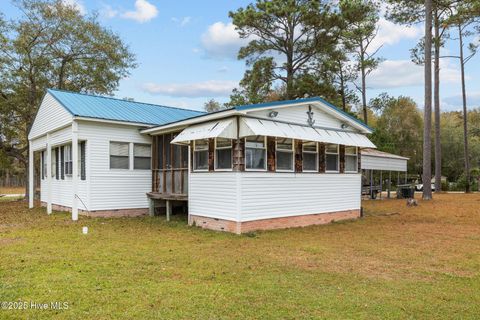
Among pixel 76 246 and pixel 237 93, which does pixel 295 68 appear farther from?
pixel 76 246

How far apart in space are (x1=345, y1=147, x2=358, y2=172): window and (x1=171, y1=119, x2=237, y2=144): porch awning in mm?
5310

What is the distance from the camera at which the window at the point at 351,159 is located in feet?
43.8

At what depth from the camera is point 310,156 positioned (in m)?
12.0

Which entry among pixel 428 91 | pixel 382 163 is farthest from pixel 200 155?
pixel 382 163

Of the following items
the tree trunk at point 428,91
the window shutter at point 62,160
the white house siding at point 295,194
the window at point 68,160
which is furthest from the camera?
the tree trunk at point 428,91

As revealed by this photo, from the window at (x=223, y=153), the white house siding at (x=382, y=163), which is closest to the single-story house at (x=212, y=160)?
the window at (x=223, y=153)

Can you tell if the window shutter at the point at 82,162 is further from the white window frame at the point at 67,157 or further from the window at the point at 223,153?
the window at the point at 223,153

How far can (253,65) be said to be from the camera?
76.8 ft

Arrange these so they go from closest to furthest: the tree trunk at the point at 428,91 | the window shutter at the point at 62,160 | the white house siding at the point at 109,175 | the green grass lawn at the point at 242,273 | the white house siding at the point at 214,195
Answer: the green grass lawn at the point at 242,273 → the white house siding at the point at 214,195 → the white house siding at the point at 109,175 → the window shutter at the point at 62,160 → the tree trunk at the point at 428,91

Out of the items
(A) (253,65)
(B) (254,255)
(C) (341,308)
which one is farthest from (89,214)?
(A) (253,65)

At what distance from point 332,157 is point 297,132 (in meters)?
2.63

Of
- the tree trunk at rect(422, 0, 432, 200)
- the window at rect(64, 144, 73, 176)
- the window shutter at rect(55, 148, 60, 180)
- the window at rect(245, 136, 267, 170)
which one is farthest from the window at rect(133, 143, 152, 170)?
the tree trunk at rect(422, 0, 432, 200)

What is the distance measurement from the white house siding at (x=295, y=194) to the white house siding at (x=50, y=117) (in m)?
7.03

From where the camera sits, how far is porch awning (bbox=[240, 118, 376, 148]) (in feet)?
31.6
